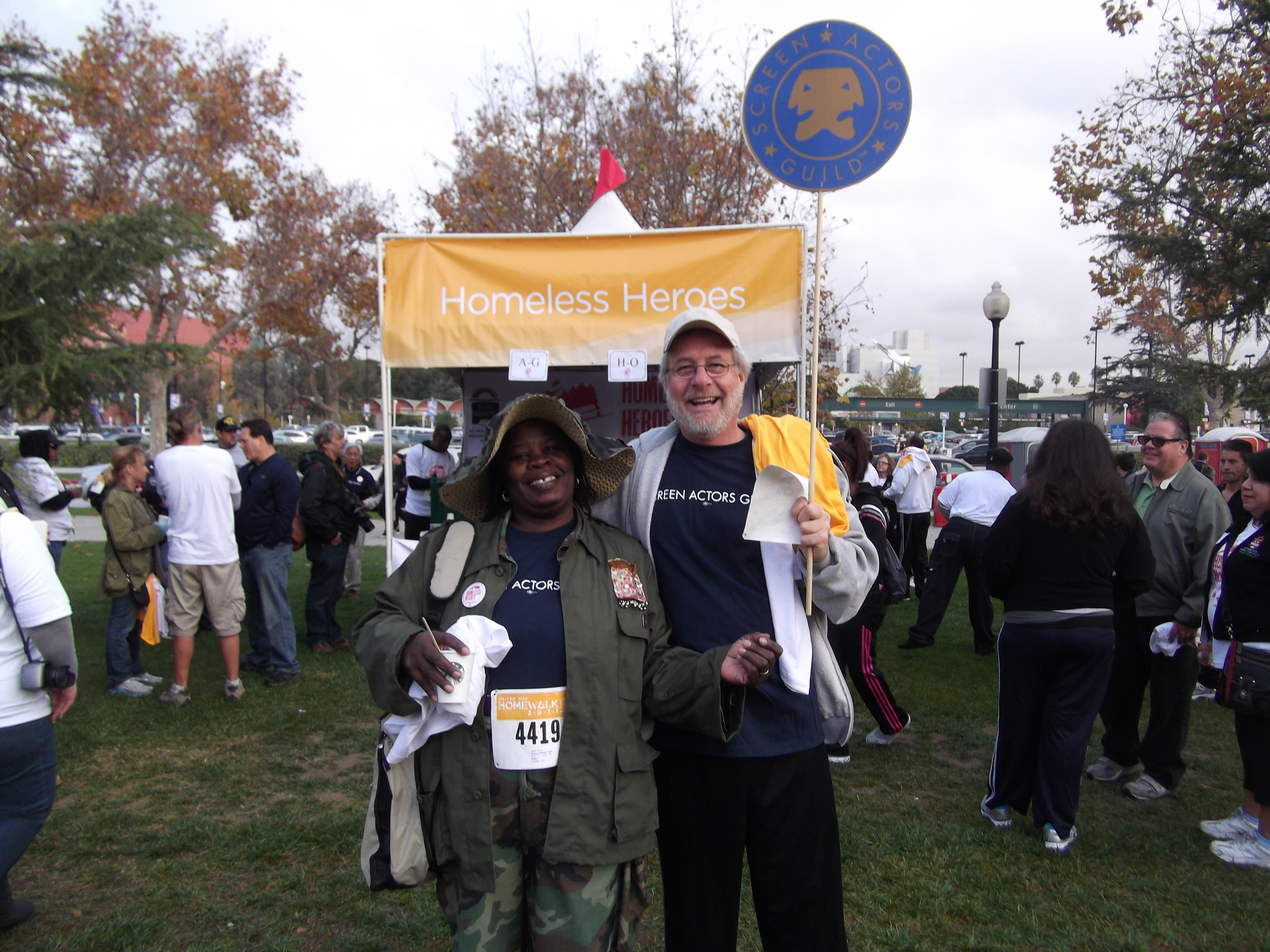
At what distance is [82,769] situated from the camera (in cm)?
467

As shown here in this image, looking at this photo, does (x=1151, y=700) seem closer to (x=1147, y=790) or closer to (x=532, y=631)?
(x=1147, y=790)

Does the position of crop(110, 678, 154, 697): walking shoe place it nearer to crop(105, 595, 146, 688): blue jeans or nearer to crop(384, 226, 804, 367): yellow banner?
crop(105, 595, 146, 688): blue jeans

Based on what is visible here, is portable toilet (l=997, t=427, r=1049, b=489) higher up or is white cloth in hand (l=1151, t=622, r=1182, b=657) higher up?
portable toilet (l=997, t=427, r=1049, b=489)

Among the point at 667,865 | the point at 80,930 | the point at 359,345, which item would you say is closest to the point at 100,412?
the point at 80,930

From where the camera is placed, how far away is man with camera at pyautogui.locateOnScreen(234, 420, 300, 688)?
626 centimetres

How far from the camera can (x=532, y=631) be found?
78.2 inches

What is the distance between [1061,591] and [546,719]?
103 inches

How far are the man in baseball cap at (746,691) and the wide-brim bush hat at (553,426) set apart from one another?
11cm

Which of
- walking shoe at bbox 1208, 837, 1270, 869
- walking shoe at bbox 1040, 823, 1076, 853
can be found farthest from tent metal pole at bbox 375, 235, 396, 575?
walking shoe at bbox 1208, 837, 1270, 869

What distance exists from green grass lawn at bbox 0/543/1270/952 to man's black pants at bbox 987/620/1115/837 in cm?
24

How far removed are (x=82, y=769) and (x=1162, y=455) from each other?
239 inches

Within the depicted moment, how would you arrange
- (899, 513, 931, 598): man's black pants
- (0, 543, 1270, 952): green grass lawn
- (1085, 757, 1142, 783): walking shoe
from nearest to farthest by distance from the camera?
(0, 543, 1270, 952): green grass lawn, (1085, 757, 1142, 783): walking shoe, (899, 513, 931, 598): man's black pants

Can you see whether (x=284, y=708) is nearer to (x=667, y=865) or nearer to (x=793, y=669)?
(x=667, y=865)

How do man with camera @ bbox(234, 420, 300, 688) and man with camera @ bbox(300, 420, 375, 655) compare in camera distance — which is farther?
man with camera @ bbox(300, 420, 375, 655)
